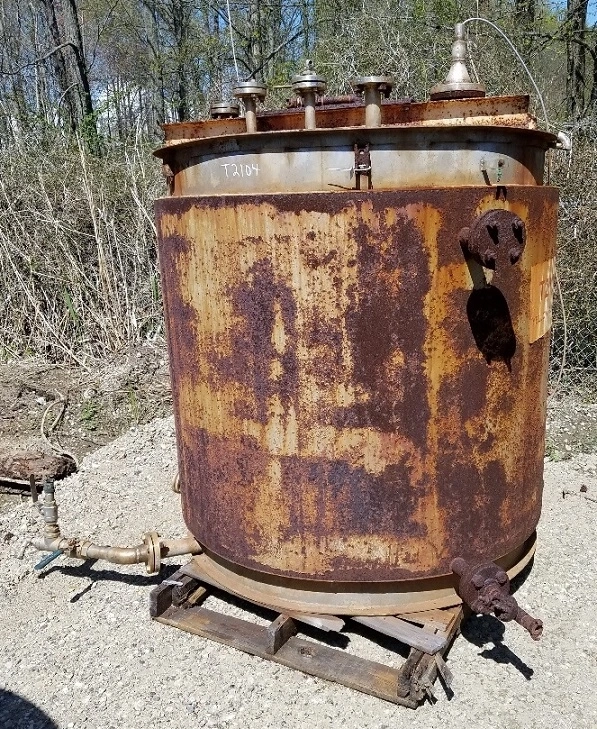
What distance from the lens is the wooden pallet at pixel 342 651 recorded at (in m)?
2.22

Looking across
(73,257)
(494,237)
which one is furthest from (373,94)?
(73,257)

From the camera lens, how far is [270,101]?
7297mm

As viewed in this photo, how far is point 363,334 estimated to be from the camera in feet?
6.70

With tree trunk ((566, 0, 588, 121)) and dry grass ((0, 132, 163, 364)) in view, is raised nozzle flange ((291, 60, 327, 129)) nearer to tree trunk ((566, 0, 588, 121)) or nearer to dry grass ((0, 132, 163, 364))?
dry grass ((0, 132, 163, 364))

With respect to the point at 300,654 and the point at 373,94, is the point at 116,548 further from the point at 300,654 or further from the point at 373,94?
the point at 373,94

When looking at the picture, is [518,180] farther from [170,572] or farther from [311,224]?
[170,572]

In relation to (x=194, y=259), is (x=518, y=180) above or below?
above

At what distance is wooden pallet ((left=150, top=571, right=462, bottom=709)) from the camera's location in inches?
87.3

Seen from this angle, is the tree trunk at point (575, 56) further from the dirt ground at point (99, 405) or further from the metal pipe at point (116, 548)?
the metal pipe at point (116, 548)

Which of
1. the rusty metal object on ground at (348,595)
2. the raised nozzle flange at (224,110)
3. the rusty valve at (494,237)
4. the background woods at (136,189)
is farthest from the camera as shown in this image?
the background woods at (136,189)

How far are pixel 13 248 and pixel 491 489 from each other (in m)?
5.45

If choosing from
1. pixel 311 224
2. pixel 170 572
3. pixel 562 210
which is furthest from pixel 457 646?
pixel 562 210

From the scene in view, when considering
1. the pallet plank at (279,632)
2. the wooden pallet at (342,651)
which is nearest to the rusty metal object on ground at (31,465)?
the wooden pallet at (342,651)

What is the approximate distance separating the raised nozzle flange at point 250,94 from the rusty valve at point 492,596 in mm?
1756
